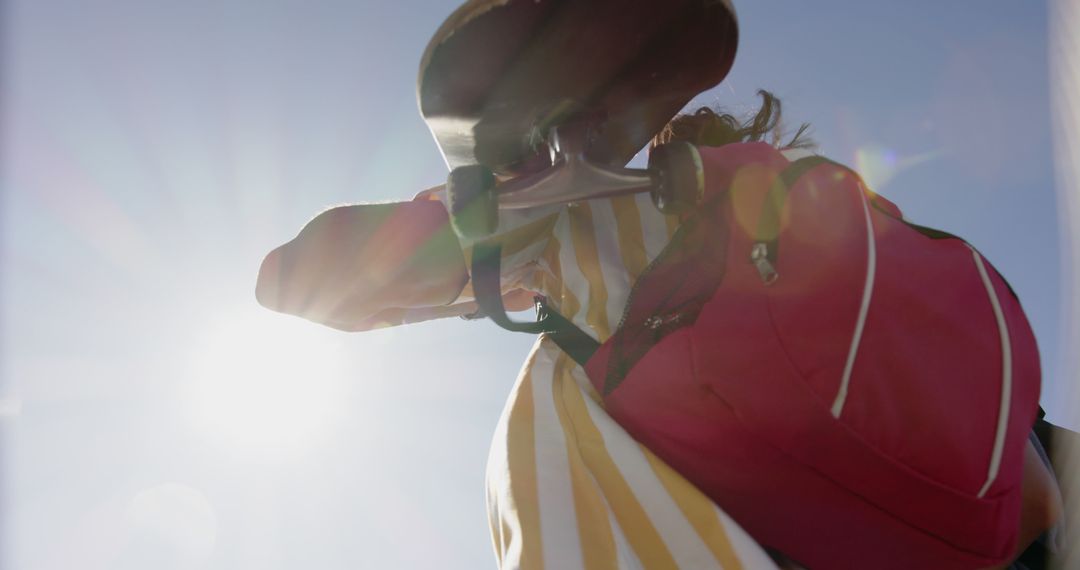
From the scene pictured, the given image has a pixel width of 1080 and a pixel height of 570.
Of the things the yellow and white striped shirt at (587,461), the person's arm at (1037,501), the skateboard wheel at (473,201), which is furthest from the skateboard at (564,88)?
the person's arm at (1037,501)

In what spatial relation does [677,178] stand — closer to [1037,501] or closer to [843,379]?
[843,379]

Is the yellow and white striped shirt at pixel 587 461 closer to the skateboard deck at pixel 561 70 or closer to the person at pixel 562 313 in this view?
the person at pixel 562 313

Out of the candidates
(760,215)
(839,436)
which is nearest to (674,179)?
(760,215)

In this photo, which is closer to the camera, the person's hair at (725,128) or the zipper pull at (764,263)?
the zipper pull at (764,263)

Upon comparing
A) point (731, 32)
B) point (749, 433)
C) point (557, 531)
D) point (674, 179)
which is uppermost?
point (731, 32)

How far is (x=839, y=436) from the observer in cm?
57

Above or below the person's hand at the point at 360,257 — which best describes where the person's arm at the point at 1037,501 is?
below

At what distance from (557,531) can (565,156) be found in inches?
17.9

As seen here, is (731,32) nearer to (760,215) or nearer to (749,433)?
(760,215)

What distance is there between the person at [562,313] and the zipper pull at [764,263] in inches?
5.8

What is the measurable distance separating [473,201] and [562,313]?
0.86 ft

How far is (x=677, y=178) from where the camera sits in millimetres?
699

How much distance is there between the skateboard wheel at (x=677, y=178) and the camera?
69 cm

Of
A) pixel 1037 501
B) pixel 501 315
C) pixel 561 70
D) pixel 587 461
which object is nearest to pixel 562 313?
pixel 501 315
